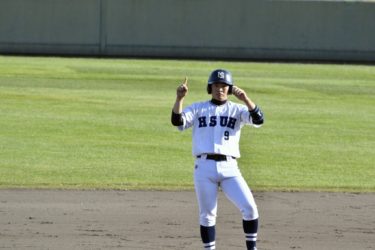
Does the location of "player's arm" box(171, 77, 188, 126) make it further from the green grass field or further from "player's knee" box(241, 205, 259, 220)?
the green grass field

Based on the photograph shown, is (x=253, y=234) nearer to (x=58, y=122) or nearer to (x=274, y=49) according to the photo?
(x=58, y=122)

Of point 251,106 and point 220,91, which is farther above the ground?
point 220,91

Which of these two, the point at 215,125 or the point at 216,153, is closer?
the point at 216,153

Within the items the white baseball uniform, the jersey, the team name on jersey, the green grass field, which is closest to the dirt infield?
the green grass field

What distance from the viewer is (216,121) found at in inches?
400

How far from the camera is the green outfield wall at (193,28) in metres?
52.5

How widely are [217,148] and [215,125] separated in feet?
0.83

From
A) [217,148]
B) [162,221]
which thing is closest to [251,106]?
[217,148]

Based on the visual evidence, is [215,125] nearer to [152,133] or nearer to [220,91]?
[220,91]

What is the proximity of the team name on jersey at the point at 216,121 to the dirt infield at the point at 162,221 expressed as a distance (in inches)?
67.6

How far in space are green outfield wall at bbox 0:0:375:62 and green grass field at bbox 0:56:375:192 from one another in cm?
1362

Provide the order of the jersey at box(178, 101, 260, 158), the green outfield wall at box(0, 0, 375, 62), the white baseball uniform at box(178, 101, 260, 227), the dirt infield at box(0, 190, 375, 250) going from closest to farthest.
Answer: the white baseball uniform at box(178, 101, 260, 227)
the jersey at box(178, 101, 260, 158)
the dirt infield at box(0, 190, 375, 250)
the green outfield wall at box(0, 0, 375, 62)

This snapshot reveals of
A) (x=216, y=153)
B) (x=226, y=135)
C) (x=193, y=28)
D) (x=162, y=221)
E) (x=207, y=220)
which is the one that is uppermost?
(x=193, y=28)

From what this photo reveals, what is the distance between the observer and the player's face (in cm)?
1015
